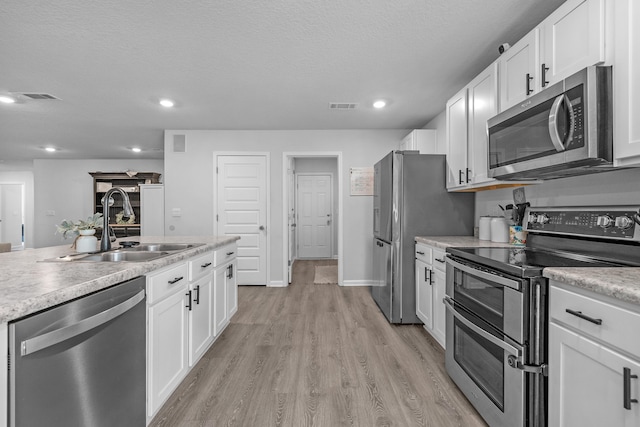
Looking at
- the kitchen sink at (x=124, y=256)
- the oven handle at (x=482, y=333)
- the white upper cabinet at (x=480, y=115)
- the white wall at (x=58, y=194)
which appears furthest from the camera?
the white wall at (x=58, y=194)

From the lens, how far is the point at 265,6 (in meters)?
1.86

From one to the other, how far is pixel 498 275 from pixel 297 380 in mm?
1421

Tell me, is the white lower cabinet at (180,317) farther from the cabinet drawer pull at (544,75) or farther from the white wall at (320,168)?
the white wall at (320,168)

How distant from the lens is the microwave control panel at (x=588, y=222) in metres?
1.45

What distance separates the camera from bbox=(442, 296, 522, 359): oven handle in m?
1.36

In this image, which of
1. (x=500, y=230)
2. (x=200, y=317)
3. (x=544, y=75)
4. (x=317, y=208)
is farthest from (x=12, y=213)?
(x=544, y=75)

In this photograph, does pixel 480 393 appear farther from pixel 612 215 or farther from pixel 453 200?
pixel 453 200

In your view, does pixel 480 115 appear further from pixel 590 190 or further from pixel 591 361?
pixel 591 361

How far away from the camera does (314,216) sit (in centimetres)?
745

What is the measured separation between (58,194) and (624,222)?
32.0 ft

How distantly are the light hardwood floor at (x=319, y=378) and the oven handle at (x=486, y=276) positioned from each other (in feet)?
2.58

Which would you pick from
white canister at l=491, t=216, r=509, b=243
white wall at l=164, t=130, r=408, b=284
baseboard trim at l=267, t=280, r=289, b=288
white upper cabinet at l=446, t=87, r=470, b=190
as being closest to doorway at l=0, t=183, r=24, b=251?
white wall at l=164, t=130, r=408, b=284

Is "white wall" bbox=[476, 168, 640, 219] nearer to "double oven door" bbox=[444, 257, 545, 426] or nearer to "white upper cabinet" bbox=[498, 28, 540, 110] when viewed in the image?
"white upper cabinet" bbox=[498, 28, 540, 110]

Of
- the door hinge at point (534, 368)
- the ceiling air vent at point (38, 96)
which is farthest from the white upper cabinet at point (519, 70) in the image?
the ceiling air vent at point (38, 96)
